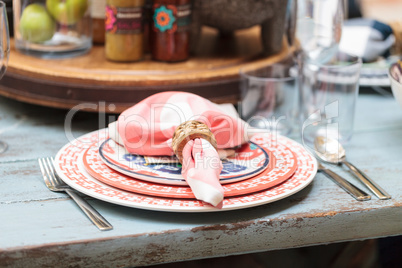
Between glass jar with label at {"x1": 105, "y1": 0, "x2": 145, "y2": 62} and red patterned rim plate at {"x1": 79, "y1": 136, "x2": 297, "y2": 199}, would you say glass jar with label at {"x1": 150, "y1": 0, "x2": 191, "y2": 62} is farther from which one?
red patterned rim plate at {"x1": 79, "y1": 136, "x2": 297, "y2": 199}

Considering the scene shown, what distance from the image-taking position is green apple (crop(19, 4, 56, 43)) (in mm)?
923

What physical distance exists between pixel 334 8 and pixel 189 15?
0.22m

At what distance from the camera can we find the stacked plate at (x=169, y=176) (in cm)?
56

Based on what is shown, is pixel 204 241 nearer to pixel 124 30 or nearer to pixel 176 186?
pixel 176 186

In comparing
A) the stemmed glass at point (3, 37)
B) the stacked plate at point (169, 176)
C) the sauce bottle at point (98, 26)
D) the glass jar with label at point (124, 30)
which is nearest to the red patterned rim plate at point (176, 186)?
the stacked plate at point (169, 176)

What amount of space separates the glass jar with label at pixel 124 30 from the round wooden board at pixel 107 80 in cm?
2

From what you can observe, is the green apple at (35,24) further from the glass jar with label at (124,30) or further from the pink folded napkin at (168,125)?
the pink folded napkin at (168,125)

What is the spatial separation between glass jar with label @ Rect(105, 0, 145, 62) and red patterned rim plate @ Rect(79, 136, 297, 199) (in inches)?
10.9

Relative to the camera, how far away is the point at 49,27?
942 mm

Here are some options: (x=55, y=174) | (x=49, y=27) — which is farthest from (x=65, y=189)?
(x=49, y=27)

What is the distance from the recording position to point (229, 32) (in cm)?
106

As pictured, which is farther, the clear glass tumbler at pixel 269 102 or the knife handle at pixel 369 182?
the clear glass tumbler at pixel 269 102

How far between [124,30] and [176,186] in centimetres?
39

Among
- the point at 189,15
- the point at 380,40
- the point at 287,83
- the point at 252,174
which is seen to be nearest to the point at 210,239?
the point at 252,174
